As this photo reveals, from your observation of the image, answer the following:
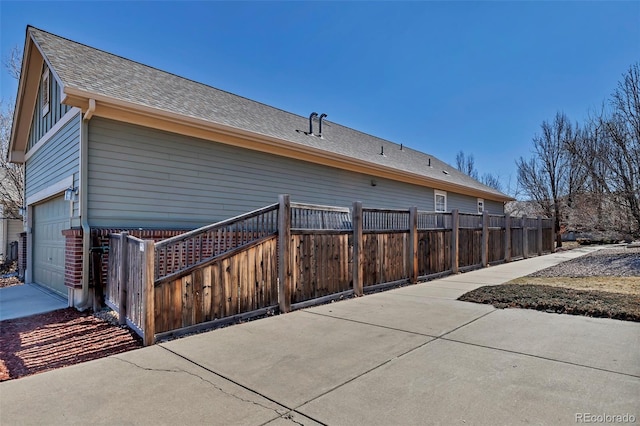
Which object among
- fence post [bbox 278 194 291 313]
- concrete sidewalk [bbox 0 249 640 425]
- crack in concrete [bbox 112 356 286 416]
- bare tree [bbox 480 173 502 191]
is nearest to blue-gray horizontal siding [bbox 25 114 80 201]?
fence post [bbox 278 194 291 313]

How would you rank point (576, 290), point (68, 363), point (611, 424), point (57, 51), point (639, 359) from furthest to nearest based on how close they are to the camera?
point (57, 51)
point (576, 290)
point (68, 363)
point (639, 359)
point (611, 424)

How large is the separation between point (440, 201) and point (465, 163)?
32.4 meters

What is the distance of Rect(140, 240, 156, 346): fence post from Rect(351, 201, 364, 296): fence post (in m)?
4.01

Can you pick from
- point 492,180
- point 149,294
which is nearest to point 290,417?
point 149,294

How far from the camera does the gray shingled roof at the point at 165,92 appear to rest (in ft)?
22.9

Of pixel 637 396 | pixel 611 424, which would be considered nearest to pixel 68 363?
pixel 611 424

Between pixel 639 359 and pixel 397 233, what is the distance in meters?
5.16

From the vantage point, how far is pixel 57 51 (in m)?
7.72

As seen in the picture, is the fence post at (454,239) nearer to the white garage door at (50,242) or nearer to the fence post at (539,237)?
the fence post at (539,237)

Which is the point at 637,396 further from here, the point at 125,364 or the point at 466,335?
the point at 125,364

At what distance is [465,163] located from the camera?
45906 millimetres

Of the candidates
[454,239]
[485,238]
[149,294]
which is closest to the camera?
[149,294]

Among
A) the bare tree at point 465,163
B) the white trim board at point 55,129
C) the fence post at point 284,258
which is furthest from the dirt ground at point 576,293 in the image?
the bare tree at point 465,163

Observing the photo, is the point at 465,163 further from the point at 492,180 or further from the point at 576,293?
the point at 576,293
